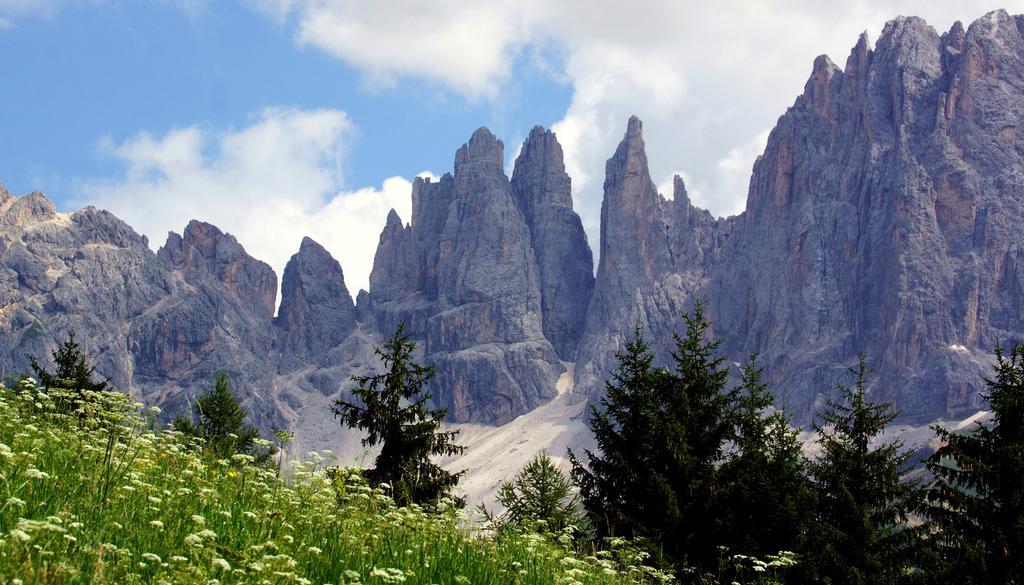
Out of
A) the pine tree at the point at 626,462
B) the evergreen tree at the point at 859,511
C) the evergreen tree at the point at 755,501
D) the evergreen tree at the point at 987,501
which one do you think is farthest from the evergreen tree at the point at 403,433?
the evergreen tree at the point at 987,501

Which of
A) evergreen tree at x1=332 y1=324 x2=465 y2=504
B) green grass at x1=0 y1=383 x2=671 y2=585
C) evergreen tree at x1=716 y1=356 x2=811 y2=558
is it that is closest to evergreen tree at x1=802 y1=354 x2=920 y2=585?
evergreen tree at x1=716 y1=356 x2=811 y2=558

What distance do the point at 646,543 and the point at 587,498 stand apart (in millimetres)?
5629

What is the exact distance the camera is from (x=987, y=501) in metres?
22.0

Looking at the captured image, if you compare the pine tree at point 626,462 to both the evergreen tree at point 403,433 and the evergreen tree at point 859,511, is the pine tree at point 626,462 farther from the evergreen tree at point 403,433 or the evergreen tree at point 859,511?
the evergreen tree at point 403,433

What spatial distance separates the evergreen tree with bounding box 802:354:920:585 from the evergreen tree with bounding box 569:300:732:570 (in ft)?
9.86

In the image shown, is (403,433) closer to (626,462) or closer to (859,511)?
(626,462)

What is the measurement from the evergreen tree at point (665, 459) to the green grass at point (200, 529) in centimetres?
1242

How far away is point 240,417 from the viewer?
2127 inches

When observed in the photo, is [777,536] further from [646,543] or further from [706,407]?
[646,543]

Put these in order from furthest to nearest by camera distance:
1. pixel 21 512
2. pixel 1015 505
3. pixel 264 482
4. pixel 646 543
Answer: pixel 1015 505, pixel 646 543, pixel 264 482, pixel 21 512

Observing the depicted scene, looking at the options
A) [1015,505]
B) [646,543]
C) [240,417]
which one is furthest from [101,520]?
[240,417]

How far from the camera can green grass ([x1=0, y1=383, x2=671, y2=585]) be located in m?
5.91

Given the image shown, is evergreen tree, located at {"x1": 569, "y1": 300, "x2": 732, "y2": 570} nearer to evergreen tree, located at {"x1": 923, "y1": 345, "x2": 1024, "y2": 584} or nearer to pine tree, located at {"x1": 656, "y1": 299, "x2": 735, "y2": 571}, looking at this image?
pine tree, located at {"x1": 656, "y1": 299, "x2": 735, "y2": 571}

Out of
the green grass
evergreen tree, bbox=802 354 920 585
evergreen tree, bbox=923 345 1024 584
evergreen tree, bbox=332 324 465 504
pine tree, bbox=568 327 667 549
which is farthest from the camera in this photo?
evergreen tree, bbox=332 324 465 504
